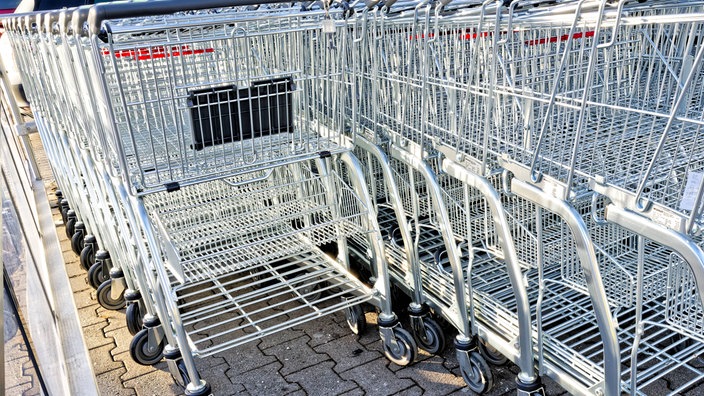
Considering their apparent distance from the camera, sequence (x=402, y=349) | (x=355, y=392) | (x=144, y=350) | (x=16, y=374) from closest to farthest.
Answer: (x=16, y=374), (x=355, y=392), (x=402, y=349), (x=144, y=350)

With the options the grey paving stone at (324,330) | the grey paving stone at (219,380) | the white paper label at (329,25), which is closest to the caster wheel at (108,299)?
the grey paving stone at (219,380)

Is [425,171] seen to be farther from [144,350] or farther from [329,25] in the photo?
[144,350]

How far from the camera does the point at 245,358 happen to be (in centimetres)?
327

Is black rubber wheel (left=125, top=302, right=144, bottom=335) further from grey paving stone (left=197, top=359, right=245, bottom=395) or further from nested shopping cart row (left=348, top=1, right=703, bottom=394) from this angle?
nested shopping cart row (left=348, top=1, right=703, bottom=394)

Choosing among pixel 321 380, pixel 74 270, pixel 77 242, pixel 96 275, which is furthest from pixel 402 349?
pixel 77 242

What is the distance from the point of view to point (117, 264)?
373 centimetres

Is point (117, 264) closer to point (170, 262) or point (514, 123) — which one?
point (170, 262)

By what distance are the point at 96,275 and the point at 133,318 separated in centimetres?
75

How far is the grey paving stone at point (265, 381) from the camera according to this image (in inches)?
119

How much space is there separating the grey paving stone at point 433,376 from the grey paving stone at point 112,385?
1.29 metres

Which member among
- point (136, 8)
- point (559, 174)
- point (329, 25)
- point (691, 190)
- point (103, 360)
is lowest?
point (103, 360)

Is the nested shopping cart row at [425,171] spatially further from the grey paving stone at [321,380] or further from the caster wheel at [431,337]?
the grey paving stone at [321,380]

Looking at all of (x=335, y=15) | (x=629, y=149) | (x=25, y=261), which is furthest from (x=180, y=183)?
(x=629, y=149)

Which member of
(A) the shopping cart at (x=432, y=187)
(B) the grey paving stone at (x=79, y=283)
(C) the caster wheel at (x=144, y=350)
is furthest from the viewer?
(B) the grey paving stone at (x=79, y=283)
